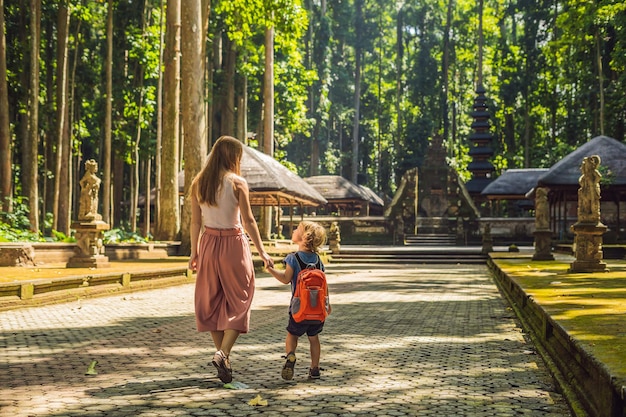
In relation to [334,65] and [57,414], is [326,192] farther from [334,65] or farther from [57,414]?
[57,414]

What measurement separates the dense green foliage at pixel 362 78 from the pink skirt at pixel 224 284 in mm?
18561

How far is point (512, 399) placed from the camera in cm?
504

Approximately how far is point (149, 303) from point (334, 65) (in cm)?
6922

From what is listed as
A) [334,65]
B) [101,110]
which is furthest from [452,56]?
[101,110]

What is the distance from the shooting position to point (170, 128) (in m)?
23.0

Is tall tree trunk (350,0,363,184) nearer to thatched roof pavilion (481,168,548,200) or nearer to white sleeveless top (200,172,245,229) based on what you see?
thatched roof pavilion (481,168,548,200)

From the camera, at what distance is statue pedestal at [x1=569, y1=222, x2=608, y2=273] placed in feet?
47.8

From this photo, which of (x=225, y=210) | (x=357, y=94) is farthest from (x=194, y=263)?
(x=357, y=94)

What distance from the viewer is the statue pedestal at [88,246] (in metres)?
16.1

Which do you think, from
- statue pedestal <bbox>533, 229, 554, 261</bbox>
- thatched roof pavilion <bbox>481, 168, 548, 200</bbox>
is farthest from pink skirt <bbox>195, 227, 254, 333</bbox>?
thatched roof pavilion <bbox>481, 168, 548, 200</bbox>

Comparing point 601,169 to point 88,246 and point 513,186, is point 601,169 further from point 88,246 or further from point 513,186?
point 88,246

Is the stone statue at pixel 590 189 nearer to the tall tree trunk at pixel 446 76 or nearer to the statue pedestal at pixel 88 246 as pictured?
the statue pedestal at pixel 88 246

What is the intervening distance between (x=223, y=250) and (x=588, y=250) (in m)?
10.6

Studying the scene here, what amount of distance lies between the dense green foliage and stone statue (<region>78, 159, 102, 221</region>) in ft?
25.0
